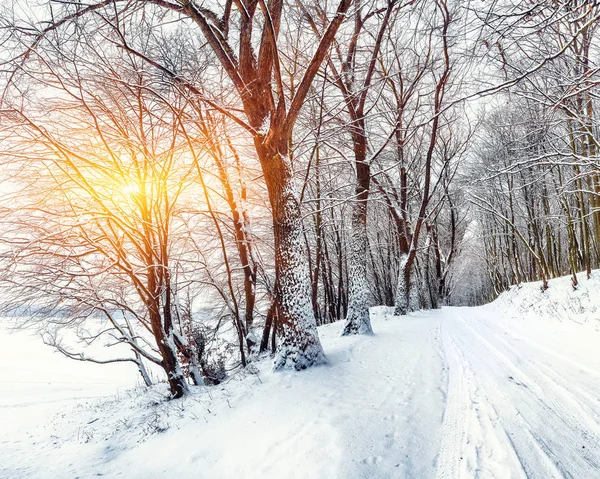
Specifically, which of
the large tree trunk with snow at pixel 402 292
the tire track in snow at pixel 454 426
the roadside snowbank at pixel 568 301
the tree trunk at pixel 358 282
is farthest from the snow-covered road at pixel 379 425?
the large tree trunk with snow at pixel 402 292

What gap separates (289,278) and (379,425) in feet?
8.42

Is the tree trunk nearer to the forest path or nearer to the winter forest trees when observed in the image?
the winter forest trees

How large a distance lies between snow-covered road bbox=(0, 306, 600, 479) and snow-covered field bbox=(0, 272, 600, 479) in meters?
0.01

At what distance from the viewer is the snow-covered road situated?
7.35 feet

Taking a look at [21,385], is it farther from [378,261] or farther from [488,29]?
[378,261]

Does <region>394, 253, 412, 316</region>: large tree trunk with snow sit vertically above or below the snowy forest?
below

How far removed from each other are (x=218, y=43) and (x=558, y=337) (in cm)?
869

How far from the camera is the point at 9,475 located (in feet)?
13.0

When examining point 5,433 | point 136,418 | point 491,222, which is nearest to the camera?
point 136,418

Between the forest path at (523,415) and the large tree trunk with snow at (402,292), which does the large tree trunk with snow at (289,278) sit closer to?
the forest path at (523,415)

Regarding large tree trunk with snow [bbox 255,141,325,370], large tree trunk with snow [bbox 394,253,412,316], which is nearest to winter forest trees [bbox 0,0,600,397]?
large tree trunk with snow [bbox 255,141,325,370]

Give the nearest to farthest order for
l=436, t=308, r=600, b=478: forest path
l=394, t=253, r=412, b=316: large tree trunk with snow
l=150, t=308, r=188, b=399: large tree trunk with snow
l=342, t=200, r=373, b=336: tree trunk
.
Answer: l=436, t=308, r=600, b=478: forest path < l=150, t=308, r=188, b=399: large tree trunk with snow < l=342, t=200, r=373, b=336: tree trunk < l=394, t=253, r=412, b=316: large tree trunk with snow

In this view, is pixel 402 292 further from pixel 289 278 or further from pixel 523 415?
pixel 523 415

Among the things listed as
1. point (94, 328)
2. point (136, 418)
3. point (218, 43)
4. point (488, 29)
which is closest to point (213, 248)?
point (94, 328)
